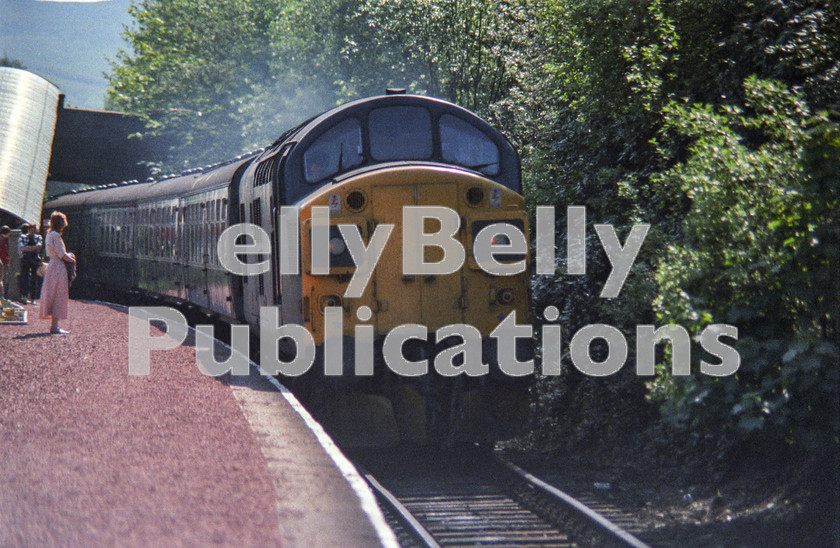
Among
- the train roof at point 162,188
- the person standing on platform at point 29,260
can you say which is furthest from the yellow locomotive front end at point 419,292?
the person standing on platform at point 29,260

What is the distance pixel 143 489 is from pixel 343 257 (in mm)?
3513

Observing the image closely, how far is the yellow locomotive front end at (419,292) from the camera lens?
29.1 feet

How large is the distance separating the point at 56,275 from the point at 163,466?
26.2 ft

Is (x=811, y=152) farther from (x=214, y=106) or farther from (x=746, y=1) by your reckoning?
(x=214, y=106)

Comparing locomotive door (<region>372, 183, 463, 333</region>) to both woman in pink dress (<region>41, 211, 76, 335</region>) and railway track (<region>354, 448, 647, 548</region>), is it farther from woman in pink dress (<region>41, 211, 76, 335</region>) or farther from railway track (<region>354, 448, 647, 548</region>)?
woman in pink dress (<region>41, 211, 76, 335</region>)

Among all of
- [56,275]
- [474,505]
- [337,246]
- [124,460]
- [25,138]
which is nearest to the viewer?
[124,460]

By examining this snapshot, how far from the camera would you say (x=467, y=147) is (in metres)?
10.1

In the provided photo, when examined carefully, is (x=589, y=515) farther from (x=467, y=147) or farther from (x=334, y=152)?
(x=334, y=152)

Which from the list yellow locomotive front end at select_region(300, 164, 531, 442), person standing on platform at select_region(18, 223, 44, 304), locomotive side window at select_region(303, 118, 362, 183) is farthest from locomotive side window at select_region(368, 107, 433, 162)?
person standing on platform at select_region(18, 223, 44, 304)

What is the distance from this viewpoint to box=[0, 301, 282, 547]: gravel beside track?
16.6 feet

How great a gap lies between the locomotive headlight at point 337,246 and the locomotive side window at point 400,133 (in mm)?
1302

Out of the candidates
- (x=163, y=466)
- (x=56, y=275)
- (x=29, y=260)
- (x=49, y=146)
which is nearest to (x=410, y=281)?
(x=163, y=466)

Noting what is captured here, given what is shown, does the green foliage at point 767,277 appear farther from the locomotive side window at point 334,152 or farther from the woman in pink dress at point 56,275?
the woman in pink dress at point 56,275

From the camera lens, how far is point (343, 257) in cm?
888
